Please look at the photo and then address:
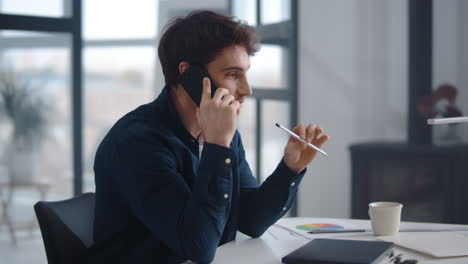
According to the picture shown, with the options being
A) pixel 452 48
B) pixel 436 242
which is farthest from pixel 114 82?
pixel 436 242

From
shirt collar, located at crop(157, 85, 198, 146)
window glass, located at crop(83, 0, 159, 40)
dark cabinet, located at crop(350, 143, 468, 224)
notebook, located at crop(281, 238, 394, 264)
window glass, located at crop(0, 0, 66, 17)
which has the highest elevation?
window glass, located at crop(83, 0, 159, 40)

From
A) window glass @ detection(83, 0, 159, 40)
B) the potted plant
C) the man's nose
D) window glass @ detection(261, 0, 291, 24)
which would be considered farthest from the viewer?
window glass @ detection(83, 0, 159, 40)

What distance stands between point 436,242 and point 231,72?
2.16 feet

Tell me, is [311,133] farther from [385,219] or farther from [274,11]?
[274,11]

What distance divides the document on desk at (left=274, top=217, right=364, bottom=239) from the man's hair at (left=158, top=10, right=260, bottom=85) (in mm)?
499

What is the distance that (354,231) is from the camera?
1.67 metres

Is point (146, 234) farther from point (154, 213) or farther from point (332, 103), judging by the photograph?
point (332, 103)

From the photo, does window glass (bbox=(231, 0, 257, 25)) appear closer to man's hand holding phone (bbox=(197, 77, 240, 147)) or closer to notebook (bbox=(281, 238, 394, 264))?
man's hand holding phone (bbox=(197, 77, 240, 147))

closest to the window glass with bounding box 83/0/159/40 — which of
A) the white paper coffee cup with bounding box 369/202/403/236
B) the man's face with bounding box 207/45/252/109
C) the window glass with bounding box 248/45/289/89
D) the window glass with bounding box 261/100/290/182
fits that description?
the window glass with bounding box 248/45/289/89

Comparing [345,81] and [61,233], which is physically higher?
[345,81]

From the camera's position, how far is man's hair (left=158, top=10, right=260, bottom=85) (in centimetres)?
163

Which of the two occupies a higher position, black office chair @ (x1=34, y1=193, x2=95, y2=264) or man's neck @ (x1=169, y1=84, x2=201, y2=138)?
man's neck @ (x1=169, y1=84, x2=201, y2=138)

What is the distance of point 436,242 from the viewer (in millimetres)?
1506

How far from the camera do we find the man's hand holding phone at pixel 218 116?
58.3 inches
